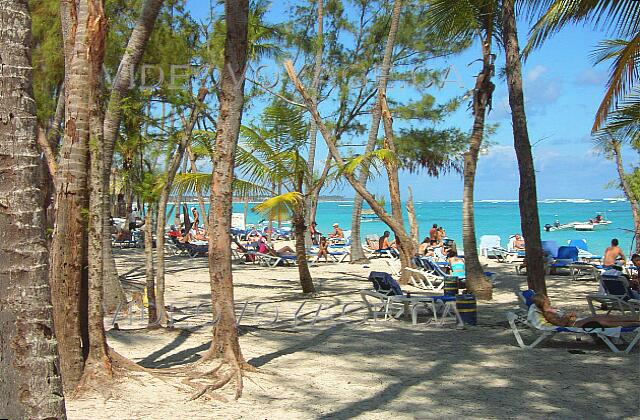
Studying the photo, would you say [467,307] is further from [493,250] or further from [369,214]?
[369,214]

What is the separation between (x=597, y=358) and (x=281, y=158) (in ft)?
23.2

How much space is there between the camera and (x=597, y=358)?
7340mm

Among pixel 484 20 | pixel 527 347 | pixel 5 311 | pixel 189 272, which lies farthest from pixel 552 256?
pixel 5 311

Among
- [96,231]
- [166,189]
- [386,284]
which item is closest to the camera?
[96,231]

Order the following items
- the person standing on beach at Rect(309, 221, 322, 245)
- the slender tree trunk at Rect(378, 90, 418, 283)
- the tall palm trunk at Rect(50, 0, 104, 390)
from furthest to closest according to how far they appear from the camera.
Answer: the person standing on beach at Rect(309, 221, 322, 245) → the slender tree trunk at Rect(378, 90, 418, 283) → the tall palm trunk at Rect(50, 0, 104, 390)

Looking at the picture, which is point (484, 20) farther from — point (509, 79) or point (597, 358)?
point (597, 358)

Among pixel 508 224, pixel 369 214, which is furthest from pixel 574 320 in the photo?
pixel 508 224

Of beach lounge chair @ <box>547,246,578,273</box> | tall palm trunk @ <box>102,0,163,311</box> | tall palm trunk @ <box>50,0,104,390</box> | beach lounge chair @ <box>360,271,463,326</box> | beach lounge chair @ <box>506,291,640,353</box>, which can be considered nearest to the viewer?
tall palm trunk @ <box>50,0,104,390</box>

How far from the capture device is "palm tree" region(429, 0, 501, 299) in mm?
11047

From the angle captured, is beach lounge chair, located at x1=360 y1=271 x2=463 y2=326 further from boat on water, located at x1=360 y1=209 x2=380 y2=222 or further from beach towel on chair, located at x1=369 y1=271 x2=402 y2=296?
boat on water, located at x1=360 y1=209 x2=380 y2=222

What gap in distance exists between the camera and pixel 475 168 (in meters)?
12.0

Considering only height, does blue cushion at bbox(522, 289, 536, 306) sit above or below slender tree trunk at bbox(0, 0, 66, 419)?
below

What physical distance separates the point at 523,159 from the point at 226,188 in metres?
5.56

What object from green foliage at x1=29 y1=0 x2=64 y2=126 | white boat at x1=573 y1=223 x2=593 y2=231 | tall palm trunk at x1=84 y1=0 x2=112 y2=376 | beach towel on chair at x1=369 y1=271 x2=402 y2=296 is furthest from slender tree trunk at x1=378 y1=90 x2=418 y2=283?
white boat at x1=573 y1=223 x2=593 y2=231
